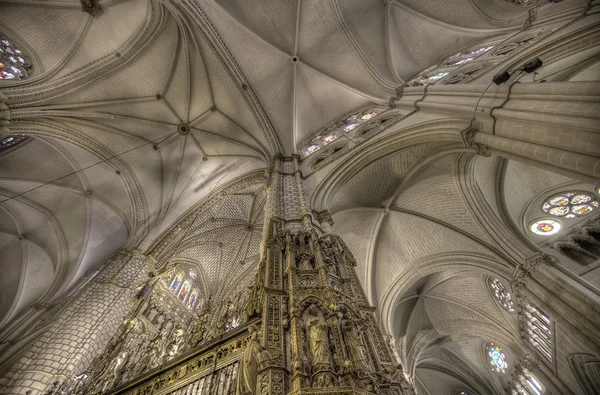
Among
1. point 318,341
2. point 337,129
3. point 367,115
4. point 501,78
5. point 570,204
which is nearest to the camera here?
point 318,341

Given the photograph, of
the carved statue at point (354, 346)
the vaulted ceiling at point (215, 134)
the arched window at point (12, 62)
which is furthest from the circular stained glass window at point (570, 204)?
the arched window at point (12, 62)

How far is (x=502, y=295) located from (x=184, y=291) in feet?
44.9

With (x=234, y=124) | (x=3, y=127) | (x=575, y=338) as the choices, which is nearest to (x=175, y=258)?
(x=234, y=124)

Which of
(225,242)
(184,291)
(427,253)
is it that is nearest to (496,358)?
(427,253)

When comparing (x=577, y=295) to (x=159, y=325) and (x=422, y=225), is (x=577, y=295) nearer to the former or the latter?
(x=422, y=225)

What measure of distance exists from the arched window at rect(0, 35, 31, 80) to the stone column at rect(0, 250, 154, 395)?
721 cm

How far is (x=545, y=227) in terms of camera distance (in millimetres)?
8922

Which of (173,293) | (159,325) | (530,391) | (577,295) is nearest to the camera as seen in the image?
(577,295)

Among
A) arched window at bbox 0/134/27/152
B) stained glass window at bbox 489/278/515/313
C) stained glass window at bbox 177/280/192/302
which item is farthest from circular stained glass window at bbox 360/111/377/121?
arched window at bbox 0/134/27/152

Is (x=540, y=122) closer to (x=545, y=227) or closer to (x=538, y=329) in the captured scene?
(x=545, y=227)

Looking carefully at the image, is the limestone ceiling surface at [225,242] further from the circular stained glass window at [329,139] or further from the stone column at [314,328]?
the stone column at [314,328]

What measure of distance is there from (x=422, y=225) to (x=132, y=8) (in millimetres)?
14101

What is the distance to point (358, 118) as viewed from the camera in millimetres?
12328

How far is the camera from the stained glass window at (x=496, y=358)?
11188 mm
